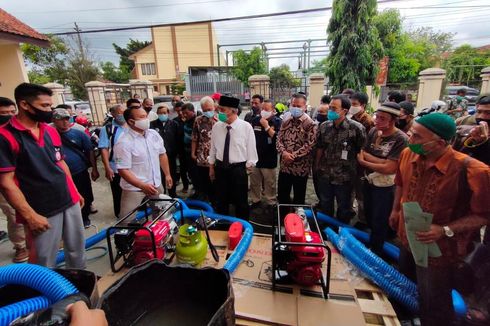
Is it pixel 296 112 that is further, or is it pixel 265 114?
pixel 265 114

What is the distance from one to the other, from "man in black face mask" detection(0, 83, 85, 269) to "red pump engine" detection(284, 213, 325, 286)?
210cm

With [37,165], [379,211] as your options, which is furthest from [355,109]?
[37,165]

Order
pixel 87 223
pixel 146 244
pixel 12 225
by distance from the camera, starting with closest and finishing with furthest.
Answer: pixel 146 244 → pixel 12 225 → pixel 87 223

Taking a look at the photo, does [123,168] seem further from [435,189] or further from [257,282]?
[435,189]

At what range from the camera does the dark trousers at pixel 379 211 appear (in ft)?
9.21

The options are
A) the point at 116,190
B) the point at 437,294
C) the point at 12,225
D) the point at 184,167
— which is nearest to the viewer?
the point at 437,294

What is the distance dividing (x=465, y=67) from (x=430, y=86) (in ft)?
75.1

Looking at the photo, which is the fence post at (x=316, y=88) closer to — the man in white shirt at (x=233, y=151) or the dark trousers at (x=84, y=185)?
the man in white shirt at (x=233, y=151)

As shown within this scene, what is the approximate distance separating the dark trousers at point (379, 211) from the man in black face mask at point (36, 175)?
10.6 feet

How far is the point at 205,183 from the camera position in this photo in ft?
15.0

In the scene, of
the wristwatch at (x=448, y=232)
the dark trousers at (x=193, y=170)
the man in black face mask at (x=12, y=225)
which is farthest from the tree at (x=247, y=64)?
the wristwatch at (x=448, y=232)

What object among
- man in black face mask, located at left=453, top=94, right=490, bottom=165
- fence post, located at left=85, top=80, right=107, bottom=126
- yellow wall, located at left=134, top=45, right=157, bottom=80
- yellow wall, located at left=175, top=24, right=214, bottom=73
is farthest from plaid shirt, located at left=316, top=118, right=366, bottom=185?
yellow wall, located at left=134, top=45, right=157, bottom=80

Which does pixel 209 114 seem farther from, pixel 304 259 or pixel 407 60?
pixel 407 60

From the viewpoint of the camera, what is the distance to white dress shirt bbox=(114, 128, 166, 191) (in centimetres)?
274
